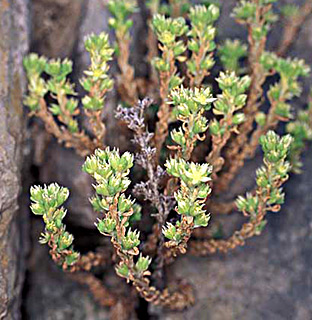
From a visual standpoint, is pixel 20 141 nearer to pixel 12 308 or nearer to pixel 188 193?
pixel 12 308

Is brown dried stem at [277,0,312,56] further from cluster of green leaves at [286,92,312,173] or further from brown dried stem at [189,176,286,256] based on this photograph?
brown dried stem at [189,176,286,256]

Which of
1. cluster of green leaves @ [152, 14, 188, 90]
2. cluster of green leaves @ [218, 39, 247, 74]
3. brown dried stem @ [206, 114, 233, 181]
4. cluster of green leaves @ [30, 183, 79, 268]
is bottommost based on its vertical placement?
cluster of green leaves @ [30, 183, 79, 268]

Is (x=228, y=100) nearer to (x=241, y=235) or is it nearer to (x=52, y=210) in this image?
(x=241, y=235)

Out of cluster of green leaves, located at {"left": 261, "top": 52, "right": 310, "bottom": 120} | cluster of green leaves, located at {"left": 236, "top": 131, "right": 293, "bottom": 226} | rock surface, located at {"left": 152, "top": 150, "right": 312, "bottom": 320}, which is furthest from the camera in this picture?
rock surface, located at {"left": 152, "top": 150, "right": 312, "bottom": 320}

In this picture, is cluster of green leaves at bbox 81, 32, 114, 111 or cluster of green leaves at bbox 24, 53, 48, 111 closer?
cluster of green leaves at bbox 81, 32, 114, 111

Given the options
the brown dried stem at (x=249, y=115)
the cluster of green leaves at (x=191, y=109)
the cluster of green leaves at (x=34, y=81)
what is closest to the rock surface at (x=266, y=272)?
the brown dried stem at (x=249, y=115)

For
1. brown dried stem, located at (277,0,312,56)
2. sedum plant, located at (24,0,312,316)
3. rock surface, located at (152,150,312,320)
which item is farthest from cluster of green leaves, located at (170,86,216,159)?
brown dried stem, located at (277,0,312,56)

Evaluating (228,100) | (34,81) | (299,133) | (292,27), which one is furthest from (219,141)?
(292,27)
